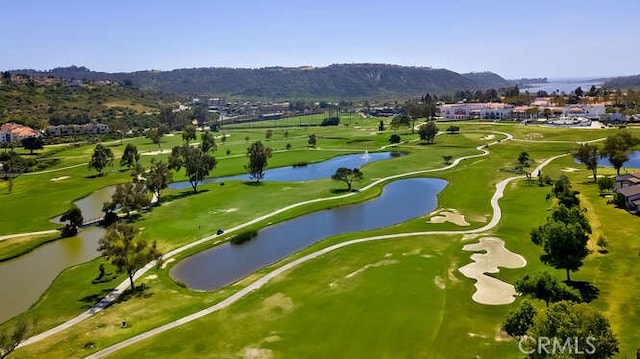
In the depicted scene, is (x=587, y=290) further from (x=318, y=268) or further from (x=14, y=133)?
(x=14, y=133)

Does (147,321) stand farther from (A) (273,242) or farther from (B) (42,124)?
(B) (42,124)

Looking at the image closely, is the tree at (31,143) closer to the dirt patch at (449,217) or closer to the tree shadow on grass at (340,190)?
the tree shadow on grass at (340,190)

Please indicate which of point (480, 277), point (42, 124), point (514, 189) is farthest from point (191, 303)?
point (42, 124)

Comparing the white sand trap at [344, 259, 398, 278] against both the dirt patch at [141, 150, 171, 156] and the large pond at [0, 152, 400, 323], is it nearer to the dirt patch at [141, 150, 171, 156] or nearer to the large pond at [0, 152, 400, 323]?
the large pond at [0, 152, 400, 323]

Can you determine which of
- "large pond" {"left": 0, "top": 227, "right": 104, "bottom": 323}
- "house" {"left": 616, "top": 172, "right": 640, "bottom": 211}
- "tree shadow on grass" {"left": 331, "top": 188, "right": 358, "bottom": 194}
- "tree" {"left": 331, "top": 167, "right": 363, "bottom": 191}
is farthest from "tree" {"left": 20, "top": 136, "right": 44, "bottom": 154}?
"house" {"left": 616, "top": 172, "right": 640, "bottom": 211}

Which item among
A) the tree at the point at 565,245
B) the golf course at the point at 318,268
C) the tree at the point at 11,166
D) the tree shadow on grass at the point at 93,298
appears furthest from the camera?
the tree at the point at 11,166

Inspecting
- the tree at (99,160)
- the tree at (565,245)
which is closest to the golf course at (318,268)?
the tree at (565,245)
